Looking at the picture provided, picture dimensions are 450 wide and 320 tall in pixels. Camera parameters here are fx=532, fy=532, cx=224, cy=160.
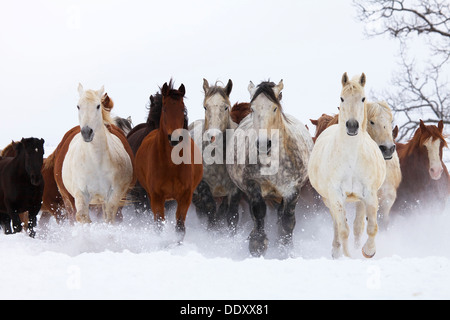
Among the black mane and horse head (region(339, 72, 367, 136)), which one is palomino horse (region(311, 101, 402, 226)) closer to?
horse head (region(339, 72, 367, 136))

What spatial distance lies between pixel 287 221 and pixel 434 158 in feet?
11.5

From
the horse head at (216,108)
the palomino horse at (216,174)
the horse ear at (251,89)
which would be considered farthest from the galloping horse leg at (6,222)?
the horse ear at (251,89)

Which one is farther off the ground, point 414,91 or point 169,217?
point 414,91

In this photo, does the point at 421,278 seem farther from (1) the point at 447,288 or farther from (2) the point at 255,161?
(2) the point at 255,161

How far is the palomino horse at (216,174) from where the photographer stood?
8.51 meters

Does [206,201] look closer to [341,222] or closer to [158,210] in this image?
[158,210]

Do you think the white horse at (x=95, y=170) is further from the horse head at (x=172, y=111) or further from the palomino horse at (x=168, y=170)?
the horse head at (x=172, y=111)

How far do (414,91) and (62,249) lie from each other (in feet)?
52.2

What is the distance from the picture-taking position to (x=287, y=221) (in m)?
7.96

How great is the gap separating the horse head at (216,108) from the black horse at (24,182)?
116 inches

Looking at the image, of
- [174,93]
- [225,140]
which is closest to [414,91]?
[225,140]

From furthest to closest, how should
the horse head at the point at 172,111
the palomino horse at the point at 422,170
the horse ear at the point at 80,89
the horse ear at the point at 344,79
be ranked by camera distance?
the palomino horse at the point at 422,170 → the horse ear at the point at 80,89 → the horse head at the point at 172,111 → the horse ear at the point at 344,79

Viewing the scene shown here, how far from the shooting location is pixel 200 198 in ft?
29.1

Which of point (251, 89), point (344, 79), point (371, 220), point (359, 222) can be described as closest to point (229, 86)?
point (251, 89)
